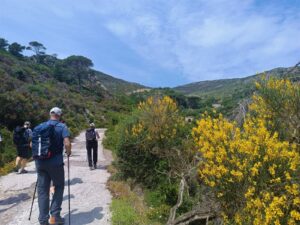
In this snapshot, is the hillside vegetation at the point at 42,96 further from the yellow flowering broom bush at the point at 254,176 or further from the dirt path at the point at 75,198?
the yellow flowering broom bush at the point at 254,176

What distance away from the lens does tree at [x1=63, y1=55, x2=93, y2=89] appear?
90.4 m

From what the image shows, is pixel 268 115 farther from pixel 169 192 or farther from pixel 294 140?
pixel 169 192

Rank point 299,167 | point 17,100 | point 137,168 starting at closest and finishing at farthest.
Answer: point 299,167 < point 137,168 < point 17,100

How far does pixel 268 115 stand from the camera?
6.40 m

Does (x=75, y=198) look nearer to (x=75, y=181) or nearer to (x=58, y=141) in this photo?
(x=75, y=181)

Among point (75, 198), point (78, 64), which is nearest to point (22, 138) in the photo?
point (75, 198)

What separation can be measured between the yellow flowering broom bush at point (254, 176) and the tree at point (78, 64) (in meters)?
85.0

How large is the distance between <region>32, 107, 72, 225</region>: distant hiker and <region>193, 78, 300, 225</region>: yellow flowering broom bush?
2568mm

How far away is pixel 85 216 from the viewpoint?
7.51 m

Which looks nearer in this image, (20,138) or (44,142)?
(44,142)

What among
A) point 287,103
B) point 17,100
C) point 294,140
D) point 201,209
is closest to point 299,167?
point 294,140

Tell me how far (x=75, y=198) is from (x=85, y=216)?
1487 mm

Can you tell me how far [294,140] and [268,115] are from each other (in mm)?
→ 587

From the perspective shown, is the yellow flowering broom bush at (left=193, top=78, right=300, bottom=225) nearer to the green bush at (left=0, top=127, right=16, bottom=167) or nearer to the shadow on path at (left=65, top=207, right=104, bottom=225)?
the shadow on path at (left=65, top=207, right=104, bottom=225)
